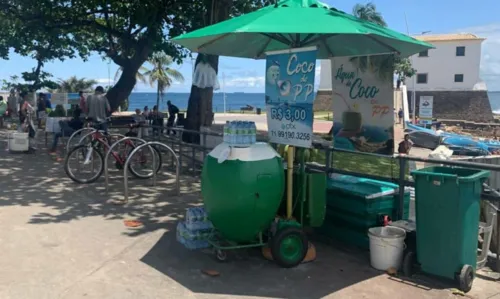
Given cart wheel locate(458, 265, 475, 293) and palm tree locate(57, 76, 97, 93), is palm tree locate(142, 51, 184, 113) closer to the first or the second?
palm tree locate(57, 76, 97, 93)

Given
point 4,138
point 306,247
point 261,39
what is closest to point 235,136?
point 306,247

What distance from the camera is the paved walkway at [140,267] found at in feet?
14.3

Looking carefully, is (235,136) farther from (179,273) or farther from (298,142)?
(179,273)

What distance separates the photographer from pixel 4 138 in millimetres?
15992

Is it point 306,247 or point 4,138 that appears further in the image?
point 4,138

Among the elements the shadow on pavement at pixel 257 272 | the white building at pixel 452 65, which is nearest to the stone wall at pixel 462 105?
the white building at pixel 452 65

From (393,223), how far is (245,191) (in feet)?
5.63

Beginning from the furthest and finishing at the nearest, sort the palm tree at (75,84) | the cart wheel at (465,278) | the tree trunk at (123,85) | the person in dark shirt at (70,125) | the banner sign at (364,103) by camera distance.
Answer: the palm tree at (75,84), the tree trunk at (123,85), the person in dark shirt at (70,125), the banner sign at (364,103), the cart wheel at (465,278)

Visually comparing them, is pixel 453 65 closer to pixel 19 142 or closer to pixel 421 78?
pixel 421 78

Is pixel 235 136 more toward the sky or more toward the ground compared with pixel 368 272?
more toward the sky

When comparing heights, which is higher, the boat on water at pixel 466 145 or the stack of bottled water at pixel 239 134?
the stack of bottled water at pixel 239 134

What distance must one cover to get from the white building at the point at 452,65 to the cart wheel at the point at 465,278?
5703 cm

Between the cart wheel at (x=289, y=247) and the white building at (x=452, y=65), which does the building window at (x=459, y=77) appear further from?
the cart wheel at (x=289, y=247)

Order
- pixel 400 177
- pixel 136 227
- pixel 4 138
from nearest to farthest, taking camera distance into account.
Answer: pixel 400 177 < pixel 136 227 < pixel 4 138
